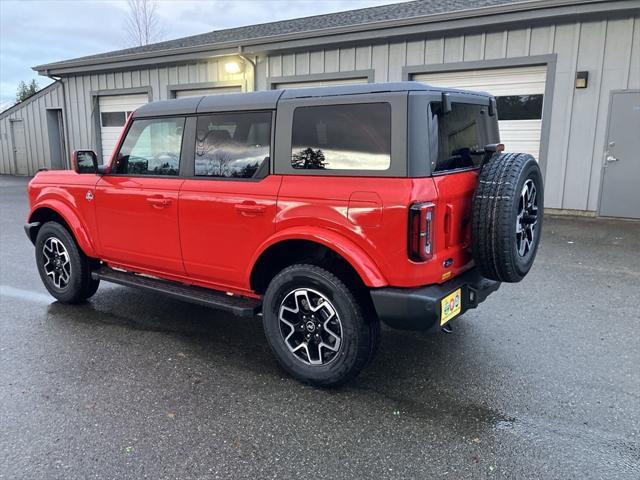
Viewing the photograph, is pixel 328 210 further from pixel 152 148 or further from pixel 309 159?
pixel 152 148

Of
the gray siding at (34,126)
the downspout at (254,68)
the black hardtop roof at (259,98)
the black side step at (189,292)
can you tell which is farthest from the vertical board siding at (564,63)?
the gray siding at (34,126)

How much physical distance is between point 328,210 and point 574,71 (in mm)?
7601

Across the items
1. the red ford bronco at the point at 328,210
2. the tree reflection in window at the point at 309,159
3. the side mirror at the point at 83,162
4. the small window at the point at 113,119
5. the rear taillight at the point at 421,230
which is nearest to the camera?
the rear taillight at the point at 421,230

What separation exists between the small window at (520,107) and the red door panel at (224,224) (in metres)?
7.37

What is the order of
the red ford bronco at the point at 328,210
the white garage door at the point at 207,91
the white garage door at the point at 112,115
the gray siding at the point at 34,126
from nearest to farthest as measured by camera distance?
the red ford bronco at the point at 328,210 → the white garage door at the point at 207,91 → the white garage door at the point at 112,115 → the gray siding at the point at 34,126

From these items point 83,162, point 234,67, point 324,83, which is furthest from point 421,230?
point 234,67

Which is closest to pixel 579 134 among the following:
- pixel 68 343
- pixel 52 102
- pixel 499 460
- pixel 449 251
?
pixel 449 251

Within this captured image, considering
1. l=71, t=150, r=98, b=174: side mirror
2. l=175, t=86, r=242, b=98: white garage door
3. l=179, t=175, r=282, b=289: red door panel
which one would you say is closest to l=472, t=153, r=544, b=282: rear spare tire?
l=179, t=175, r=282, b=289: red door panel

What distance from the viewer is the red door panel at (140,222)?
13.1ft

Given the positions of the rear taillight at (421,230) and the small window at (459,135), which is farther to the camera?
the small window at (459,135)

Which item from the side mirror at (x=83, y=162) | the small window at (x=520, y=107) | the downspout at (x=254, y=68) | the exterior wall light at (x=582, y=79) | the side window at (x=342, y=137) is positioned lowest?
the side mirror at (x=83, y=162)

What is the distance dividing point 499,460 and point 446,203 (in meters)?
1.42

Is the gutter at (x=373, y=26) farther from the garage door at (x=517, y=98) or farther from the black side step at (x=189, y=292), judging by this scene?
the black side step at (x=189, y=292)

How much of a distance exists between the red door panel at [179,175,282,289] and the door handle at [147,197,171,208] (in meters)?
0.15
